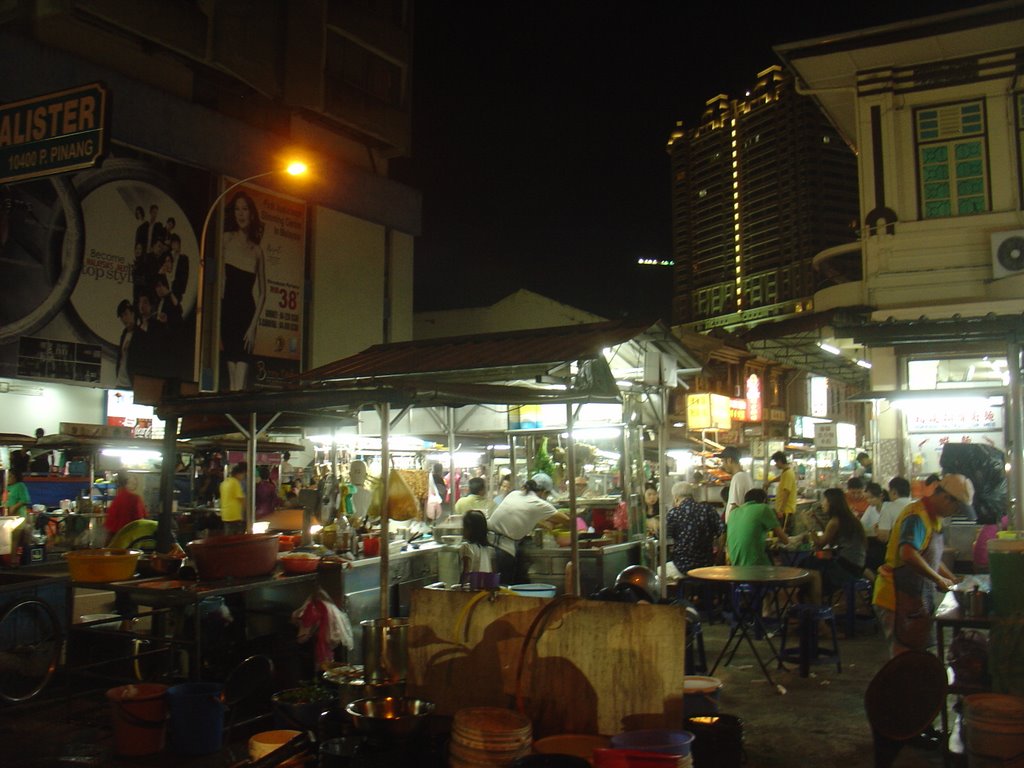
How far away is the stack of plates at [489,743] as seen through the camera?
14.0 ft

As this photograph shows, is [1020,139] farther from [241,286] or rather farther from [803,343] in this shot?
[241,286]

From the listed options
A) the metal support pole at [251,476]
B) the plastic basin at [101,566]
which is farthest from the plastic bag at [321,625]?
the metal support pole at [251,476]

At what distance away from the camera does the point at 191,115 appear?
71.7ft

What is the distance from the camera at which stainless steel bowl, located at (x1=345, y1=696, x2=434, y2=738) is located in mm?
4383

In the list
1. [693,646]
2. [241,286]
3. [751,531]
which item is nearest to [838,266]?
[751,531]

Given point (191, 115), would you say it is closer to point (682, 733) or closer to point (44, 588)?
point (44, 588)

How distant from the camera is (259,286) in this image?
A: 2436 centimetres

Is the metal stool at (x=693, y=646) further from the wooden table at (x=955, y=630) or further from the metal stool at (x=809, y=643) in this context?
the wooden table at (x=955, y=630)

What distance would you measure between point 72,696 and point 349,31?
25139 millimetres

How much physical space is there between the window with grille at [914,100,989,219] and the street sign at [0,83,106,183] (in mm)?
15095

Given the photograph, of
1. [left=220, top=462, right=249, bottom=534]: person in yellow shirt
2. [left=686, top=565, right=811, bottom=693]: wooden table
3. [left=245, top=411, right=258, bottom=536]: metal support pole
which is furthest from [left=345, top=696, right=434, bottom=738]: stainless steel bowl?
[left=220, top=462, right=249, bottom=534]: person in yellow shirt

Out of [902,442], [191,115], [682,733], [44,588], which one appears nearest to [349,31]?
[191,115]

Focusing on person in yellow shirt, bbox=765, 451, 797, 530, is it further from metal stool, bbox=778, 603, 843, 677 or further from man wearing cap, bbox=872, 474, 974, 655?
man wearing cap, bbox=872, 474, 974, 655

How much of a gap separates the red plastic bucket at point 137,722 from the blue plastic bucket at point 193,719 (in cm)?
11
